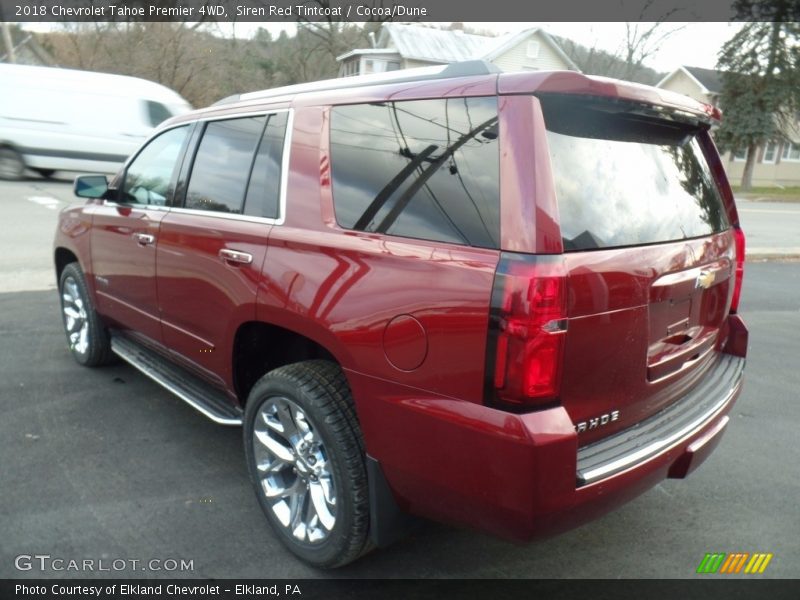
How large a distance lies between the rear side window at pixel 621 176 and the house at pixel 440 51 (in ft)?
111

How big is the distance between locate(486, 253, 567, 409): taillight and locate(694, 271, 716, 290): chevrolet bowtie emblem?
2.80ft

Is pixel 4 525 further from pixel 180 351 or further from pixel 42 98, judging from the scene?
pixel 42 98

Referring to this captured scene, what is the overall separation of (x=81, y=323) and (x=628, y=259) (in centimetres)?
408

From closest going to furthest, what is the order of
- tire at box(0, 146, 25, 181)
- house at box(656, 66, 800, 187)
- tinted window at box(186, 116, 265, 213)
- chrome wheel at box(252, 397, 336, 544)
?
chrome wheel at box(252, 397, 336, 544), tinted window at box(186, 116, 265, 213), tire at box(0, 146, 25, 181), house at box(656, 66, 800, 187)

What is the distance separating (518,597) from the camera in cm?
259

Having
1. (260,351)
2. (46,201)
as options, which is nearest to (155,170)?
(260,351)

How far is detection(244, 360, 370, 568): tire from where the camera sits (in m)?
2.49

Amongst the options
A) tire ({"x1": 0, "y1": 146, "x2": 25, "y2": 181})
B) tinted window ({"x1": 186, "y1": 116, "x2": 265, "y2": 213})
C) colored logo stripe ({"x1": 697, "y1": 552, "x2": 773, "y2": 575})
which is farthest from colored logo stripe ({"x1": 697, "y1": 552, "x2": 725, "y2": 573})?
tire ({"x1": 0, "y1": 146, "x2": 25, "y2": 181})

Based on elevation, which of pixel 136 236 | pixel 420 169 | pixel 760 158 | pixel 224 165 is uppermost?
pixel 420 169

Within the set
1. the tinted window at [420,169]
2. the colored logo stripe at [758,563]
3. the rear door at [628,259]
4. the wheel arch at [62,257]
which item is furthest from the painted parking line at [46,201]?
the colored logo stripe at [758,563]

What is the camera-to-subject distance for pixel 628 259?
2254 mm

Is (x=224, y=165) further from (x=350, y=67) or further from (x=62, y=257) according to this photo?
(x=350, y=67)

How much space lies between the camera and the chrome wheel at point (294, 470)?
104 inches

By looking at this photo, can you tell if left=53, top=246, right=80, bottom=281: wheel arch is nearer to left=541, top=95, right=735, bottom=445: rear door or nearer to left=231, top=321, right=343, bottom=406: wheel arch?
left=231, top=321, right=343, bottom=406: wheel arch
